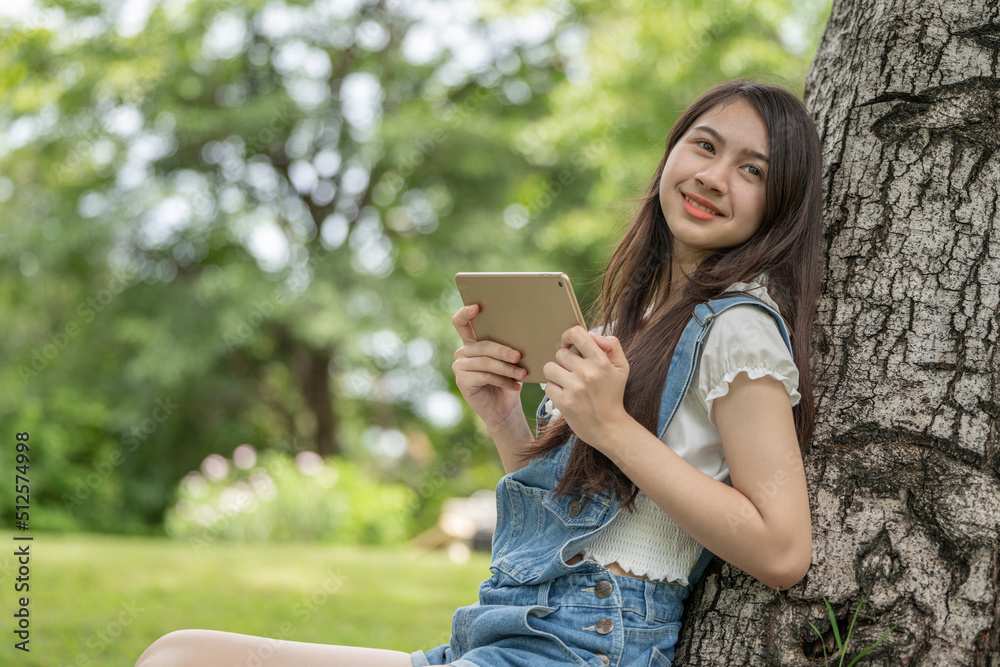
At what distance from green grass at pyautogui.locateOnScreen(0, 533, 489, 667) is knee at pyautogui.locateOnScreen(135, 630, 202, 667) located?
2.28 metres

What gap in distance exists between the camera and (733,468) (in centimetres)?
131

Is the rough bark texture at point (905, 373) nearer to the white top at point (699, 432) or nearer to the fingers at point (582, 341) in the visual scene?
the white top at point (699, 432)

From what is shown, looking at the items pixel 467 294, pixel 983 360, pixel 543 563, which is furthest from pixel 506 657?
pixel 983 360

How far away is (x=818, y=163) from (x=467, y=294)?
0.73 m

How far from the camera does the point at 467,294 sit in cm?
151

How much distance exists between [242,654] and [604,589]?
66cm

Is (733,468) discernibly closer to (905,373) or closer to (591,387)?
(591,387)

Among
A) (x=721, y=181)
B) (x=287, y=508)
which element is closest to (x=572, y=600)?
(x=721, y=181)

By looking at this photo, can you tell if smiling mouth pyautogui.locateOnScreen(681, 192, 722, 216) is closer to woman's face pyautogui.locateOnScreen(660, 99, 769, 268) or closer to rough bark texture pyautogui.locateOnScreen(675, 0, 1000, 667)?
woman's face pyautogui.locateOnScreen(660, 99, 769, 268)

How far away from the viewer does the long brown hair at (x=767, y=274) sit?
1470 millimetres

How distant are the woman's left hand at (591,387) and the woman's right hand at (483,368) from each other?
19cm

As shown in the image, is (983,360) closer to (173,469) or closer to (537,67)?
(537,67)

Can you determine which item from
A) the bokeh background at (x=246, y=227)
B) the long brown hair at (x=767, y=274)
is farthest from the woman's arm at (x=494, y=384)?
the bokeh background at (x=246, y=227)

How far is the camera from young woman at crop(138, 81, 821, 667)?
4.30ft
